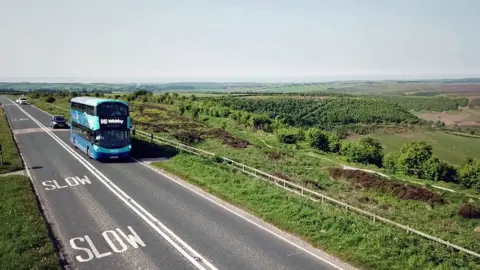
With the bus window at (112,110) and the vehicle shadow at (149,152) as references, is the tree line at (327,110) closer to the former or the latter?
the vehicle shadow at (149,152)

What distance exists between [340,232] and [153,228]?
802 centimetres

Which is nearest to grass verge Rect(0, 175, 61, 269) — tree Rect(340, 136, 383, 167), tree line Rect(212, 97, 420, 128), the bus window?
the bus window

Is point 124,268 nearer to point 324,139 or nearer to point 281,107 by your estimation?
point 324,139

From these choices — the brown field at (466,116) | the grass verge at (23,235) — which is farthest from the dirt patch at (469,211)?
the brown field at (466,116)

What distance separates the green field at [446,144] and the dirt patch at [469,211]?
4259cm

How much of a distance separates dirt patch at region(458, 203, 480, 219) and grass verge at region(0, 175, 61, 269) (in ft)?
90.8

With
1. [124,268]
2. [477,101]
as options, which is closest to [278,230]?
[124,268]

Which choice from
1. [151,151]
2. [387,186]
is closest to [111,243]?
[151,151]

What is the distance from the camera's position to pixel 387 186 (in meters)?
34.2

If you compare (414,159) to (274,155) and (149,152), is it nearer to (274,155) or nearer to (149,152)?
(274,155)

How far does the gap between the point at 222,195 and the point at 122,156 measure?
1365 cm

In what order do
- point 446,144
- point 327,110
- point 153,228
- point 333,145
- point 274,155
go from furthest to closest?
point 327,110 → point 446,144 → point 333,145 → point 274,155 → point 153,228

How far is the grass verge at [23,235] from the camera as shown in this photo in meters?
12.3

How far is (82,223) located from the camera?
1669 cm
